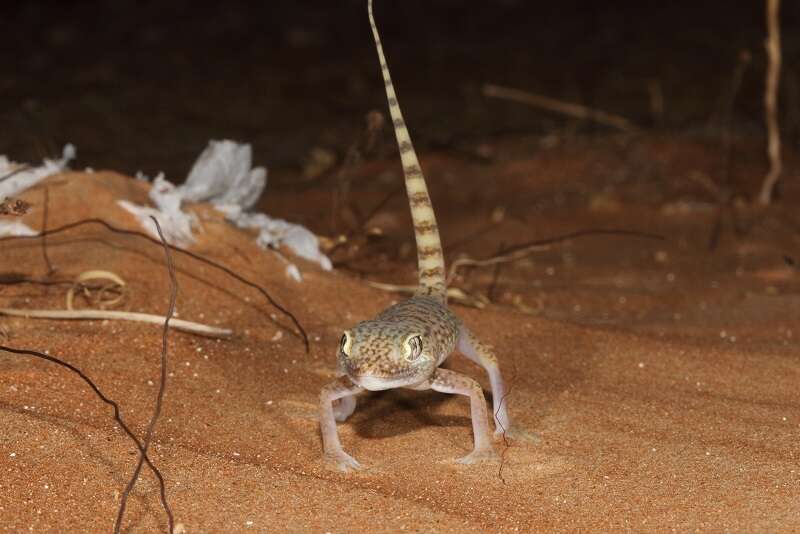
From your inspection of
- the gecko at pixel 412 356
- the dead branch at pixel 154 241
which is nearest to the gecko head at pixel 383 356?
the gecko at pixel 412 356

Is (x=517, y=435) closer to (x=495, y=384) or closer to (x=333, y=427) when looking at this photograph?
(x=495, y=384)

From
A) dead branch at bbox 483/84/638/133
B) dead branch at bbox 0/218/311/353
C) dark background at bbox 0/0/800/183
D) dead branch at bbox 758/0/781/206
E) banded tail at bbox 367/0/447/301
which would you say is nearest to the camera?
banded tail at bbox 367/0/447/301

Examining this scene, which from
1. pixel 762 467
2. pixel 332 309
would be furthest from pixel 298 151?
pixel 762 467

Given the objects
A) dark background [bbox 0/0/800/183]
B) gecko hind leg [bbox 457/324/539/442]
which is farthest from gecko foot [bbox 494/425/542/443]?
dark background [bbox 0/0/800/183]

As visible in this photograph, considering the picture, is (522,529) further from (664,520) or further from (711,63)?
(711,63)

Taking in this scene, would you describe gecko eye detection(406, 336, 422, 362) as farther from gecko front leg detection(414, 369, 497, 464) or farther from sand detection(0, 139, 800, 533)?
sand detection(0, 139, 800, 533)

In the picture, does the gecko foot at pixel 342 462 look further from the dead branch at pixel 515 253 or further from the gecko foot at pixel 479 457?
the dead branch at pixel 515 253

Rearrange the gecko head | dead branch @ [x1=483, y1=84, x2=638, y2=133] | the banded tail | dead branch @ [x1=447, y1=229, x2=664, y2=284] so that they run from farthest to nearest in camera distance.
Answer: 1. dead branch @ [x1=483, y1=84, x2=638, y2=133]
2. dead branch @ [x1=447, y1=229, x2=664, y2=284]
3. the banded tail
4. the gecko head
